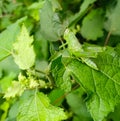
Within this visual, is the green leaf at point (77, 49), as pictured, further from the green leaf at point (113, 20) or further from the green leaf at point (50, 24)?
the green leaf at point (113, 20)

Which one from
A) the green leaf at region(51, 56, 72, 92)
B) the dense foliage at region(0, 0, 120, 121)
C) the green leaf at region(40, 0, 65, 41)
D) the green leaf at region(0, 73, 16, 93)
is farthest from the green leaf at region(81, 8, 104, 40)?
the green leaf at region(51, 56, 72, 92)

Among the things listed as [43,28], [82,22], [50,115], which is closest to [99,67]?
[50,115]

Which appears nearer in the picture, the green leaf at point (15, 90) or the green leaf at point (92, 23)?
the green leaf at point (15, 90)

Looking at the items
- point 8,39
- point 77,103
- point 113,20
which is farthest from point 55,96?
point 113,20

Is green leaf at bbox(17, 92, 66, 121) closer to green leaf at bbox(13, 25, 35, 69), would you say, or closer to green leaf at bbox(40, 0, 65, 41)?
green leaf at bbox(13, 25, 35, 69)

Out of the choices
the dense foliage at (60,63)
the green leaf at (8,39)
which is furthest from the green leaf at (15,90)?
the green leaf at (8,39)

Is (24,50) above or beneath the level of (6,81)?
above

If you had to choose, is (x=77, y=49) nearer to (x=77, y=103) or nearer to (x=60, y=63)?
(x=60, y=63)
